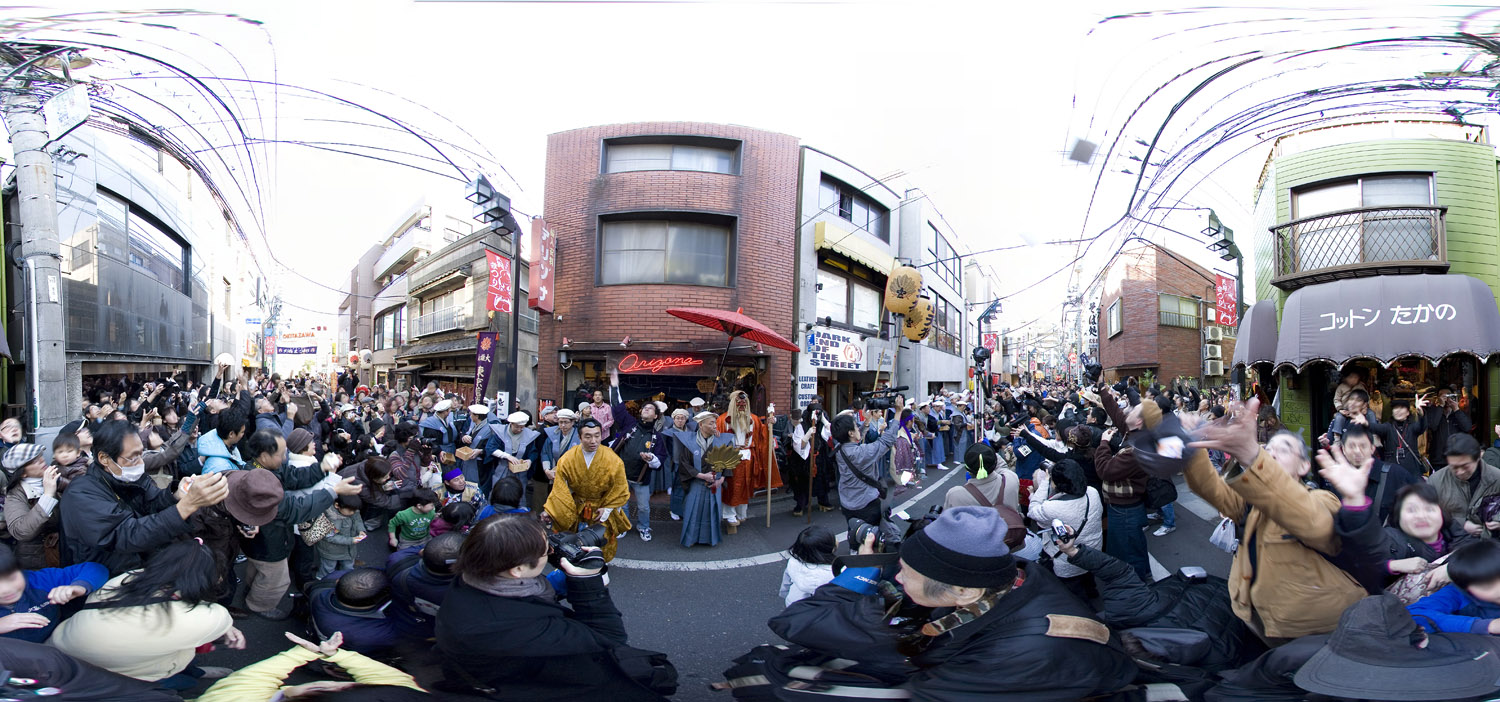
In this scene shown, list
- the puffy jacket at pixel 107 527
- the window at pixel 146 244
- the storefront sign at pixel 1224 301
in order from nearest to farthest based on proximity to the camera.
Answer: the puffy jacket at pixel 107 527 → the window at pixel 146 244 → the storefront sign at pixel 1224 301

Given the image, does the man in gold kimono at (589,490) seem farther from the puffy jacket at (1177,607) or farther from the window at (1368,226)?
the window at (1368,226)

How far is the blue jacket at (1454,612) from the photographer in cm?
178

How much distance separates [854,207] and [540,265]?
8190 millimetres

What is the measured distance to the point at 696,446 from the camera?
18.8 feet

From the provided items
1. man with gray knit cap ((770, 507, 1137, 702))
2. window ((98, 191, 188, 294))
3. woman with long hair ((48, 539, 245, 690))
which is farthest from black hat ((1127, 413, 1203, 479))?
window ((98, 191, 188, 294))

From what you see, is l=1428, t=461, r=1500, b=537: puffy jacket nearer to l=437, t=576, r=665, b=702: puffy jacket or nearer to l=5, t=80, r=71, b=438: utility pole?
l=437, t=576, r=665, b=702: puffy jacket

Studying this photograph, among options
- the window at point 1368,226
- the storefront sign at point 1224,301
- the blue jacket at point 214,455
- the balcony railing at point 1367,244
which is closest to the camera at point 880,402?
the balcony railing at point 1367,244

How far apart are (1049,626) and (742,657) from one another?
162 centimetres

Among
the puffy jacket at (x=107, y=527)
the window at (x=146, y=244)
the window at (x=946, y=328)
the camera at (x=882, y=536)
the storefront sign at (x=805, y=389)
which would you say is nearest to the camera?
the puffy jacket at (x=107, y=527)

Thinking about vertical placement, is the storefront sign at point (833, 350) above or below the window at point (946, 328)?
below

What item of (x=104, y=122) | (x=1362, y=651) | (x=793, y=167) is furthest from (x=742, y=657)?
(x=793, y=167)

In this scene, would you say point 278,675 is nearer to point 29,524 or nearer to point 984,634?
point 29,524

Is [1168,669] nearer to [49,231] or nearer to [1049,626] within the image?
[1049,626]

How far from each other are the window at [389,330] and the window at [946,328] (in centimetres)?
2201
